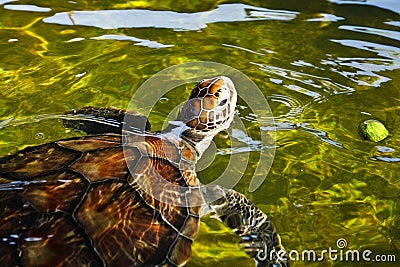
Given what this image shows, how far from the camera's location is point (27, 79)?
13.2ft

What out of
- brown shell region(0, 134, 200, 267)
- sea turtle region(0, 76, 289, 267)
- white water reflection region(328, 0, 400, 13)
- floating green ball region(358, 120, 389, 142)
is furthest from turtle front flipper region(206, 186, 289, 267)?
white water reflection region(328, 0, 400, 13)

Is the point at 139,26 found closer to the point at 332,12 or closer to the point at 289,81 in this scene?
the point at 289,81

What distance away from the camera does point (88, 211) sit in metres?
2.37

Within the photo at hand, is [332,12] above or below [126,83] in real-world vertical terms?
above

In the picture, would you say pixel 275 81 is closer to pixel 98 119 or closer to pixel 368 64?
pixel 368 64

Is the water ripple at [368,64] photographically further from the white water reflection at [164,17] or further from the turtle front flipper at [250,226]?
the turtle front flipper at [250,226]

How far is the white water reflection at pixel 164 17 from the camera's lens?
4648mm

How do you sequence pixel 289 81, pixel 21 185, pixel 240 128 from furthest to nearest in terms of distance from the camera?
pixel 289 81
pixel 240 128
pixel 21 185

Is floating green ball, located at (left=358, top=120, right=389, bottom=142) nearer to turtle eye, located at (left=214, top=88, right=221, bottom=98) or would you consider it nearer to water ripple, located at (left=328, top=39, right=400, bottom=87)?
water ripple, located at (left=328, top=39, right=400, bottom=87)

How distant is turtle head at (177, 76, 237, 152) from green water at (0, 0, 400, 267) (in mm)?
251

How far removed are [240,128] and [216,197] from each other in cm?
79

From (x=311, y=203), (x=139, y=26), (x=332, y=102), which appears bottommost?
(x=311, y=203)

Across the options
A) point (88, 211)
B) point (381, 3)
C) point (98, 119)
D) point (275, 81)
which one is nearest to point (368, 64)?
point (275, 81)

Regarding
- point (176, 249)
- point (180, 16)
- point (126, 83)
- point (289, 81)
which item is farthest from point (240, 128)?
point (180, 16)
